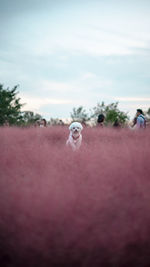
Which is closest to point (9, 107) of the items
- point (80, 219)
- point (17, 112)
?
point (17, 112)

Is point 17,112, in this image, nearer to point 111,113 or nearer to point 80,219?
point 111,113

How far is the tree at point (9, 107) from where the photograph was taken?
2957 cm

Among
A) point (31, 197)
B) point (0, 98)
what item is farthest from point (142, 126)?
point (0, 98)

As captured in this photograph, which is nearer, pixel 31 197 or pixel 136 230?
pixel 136 230

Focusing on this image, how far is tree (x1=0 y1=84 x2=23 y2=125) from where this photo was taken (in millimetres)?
29567

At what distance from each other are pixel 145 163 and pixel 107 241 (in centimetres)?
107

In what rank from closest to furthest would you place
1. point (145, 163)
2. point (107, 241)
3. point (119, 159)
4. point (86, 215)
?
point (107, 241)
point (86, 215)
point (145, 163)
point (119, 159)

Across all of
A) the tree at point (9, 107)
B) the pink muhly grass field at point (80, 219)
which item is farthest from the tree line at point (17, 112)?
the pink muhly grass field at point (80, 219)

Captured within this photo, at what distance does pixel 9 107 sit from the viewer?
30.6 m

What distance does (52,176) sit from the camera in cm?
280

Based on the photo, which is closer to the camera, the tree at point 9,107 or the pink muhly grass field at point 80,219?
the pink muhly grass field at point 80,219

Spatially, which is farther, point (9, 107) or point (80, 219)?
point (9, 107)

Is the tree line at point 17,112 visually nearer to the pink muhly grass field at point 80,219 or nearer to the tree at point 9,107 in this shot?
the tree at point 9,107

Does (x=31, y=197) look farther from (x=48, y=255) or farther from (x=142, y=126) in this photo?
(x=142, y=126)
